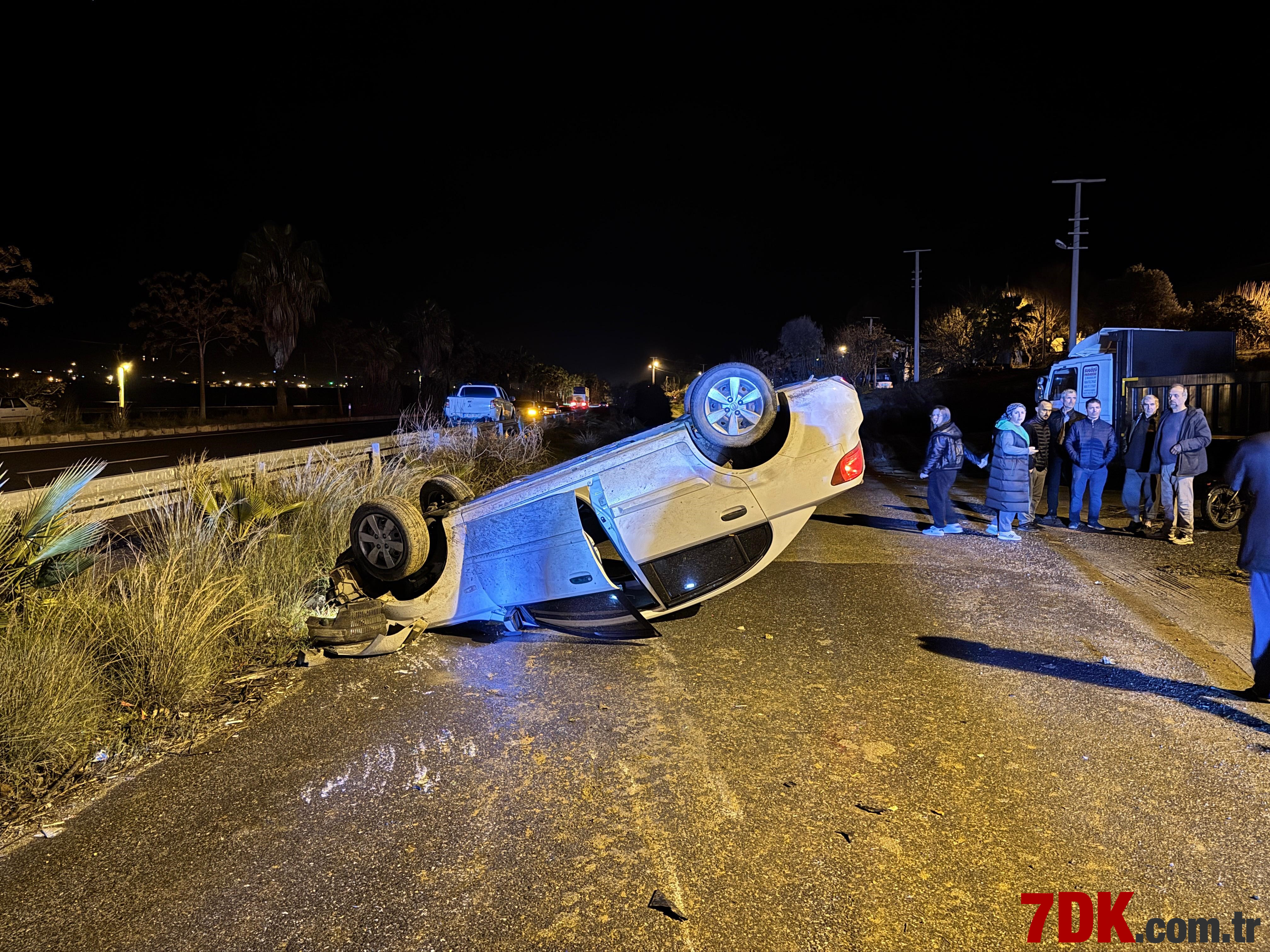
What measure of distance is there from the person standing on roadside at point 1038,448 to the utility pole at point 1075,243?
21.2 m

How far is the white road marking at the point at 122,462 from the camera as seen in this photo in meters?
14.7

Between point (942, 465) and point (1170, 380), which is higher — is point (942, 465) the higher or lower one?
the lower one

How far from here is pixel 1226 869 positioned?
9.48ft

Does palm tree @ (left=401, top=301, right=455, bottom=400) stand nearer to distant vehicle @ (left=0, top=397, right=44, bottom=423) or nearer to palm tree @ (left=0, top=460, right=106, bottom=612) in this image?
distant vehicle @ (left=0, top=397, right=44, bottom=423)

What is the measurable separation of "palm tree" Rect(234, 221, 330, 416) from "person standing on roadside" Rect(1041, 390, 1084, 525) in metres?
40.6

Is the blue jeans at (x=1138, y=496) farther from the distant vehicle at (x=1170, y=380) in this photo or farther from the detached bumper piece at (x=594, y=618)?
the detached bumper piece at (x=594, y=618)

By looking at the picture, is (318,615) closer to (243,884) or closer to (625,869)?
(243,884)

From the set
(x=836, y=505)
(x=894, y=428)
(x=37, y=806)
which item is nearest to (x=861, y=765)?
(x=37, y=806)

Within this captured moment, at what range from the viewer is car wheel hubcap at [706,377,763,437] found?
186 inches

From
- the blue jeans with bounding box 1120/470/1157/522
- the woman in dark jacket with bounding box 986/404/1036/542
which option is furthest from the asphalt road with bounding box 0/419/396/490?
the blue jeans with bounding box 1120/470/1157/522

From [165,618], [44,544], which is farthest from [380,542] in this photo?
[44,544]

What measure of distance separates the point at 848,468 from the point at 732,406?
0.90m

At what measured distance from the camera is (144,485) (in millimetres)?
7305

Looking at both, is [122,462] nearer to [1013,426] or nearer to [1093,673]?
[1013,426]
